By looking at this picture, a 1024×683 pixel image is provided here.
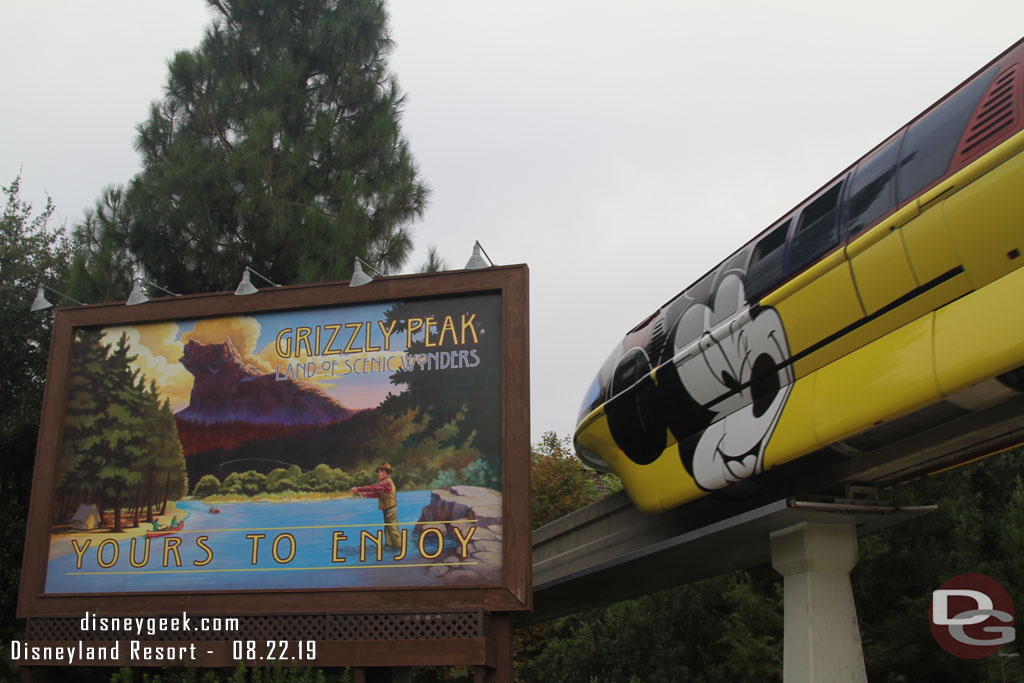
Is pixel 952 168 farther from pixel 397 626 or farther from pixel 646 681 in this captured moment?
pixel 646 681

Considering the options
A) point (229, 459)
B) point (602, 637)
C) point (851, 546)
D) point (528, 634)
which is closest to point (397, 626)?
point (229, 459)

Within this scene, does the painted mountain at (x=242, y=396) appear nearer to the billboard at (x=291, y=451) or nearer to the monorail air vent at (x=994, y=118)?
the billboard at (x=291, y=451)

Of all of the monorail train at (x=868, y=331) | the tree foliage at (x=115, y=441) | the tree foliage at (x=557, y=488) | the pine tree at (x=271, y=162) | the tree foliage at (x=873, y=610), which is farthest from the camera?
the tree foliage at (x=557, y=488)

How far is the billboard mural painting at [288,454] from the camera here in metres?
12.4

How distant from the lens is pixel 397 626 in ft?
39.1

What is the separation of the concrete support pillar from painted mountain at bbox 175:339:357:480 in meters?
6.05

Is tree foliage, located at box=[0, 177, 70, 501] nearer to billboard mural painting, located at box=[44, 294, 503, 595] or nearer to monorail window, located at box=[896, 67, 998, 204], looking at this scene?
billboard mural painting, located at box=[44, 294, 503, 595]

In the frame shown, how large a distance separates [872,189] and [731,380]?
2755 millimetres

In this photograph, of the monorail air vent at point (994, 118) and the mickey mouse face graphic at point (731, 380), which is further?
the mickey mouse face graphic at point (731, 380)

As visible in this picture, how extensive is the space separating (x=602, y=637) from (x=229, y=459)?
10556mm

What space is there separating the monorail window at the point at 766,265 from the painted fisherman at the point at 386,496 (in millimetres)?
5238

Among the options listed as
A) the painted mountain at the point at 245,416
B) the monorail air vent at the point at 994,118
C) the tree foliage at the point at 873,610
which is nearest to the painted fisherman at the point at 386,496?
the painted mountain at the point at 245,416

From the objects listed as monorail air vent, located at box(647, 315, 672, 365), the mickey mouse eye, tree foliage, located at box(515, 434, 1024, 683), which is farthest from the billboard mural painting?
tree foliage, located at box(515, 434, 1024, 683)

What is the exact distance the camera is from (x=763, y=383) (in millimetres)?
10484
